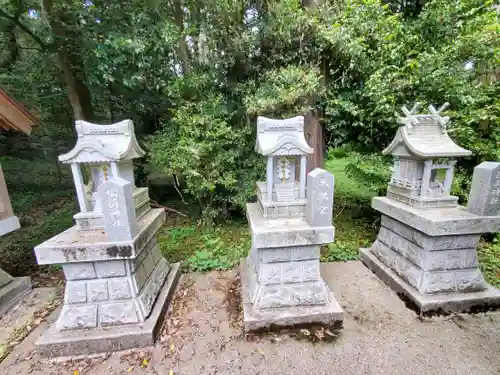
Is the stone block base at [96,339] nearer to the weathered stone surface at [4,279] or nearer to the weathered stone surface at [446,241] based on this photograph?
the weathered stone surface at [4,279]

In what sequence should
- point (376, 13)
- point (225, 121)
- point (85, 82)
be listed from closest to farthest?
point (376, 13) < point (225, 121) < point (85, 82)

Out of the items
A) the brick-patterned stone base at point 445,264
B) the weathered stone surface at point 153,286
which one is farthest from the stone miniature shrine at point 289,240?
the brick-patterned stone base at point 445,264

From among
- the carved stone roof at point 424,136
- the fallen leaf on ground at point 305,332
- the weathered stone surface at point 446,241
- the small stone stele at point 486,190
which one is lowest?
the fallen leaf on ground at point 305,332

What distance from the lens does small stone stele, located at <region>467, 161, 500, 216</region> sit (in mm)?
3234

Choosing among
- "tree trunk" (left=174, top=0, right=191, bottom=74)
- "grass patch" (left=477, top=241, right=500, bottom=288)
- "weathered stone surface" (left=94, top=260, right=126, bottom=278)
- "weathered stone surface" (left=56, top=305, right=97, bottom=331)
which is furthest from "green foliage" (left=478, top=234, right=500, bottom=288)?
"tree trunk" (left=174, top=0, right=191, bottom=74)

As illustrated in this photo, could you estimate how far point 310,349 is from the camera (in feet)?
9.65

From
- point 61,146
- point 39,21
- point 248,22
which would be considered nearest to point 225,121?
point 248,22

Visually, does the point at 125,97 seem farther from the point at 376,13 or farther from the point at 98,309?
the point at 376,13

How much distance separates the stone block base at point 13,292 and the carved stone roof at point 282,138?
4771 mm

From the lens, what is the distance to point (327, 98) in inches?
213

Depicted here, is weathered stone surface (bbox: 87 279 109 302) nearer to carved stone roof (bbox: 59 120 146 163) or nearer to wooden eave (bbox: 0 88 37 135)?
carved stone roof (bbox: 59 120 146 163)

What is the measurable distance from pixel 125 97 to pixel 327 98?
552 cm

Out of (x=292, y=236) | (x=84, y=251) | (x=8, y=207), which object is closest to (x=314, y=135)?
(x=292, y=236)

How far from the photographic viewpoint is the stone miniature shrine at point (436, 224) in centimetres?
334
